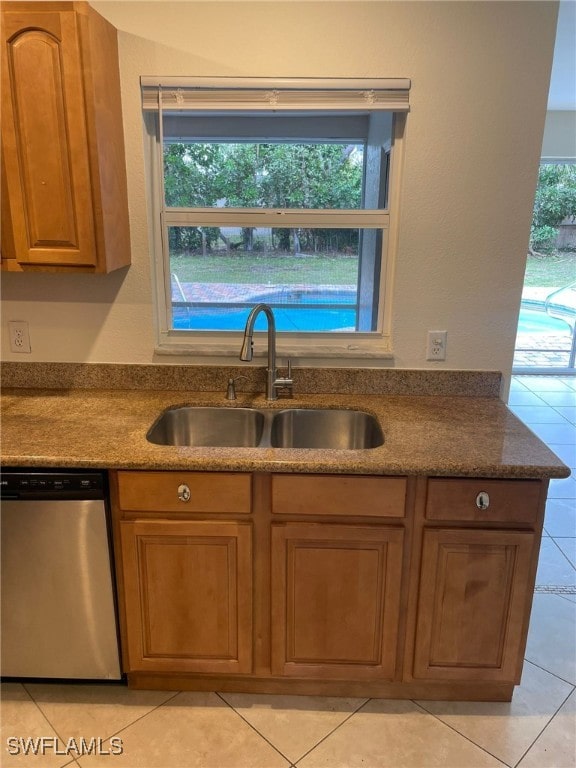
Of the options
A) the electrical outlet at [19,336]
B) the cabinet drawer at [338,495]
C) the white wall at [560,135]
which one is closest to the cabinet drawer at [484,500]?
the cabinet drawer at [338,495]

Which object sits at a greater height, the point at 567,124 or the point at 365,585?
the point at 567,124

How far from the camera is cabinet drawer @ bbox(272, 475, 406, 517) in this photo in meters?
1.56

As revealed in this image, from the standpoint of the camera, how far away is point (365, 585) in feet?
5.41

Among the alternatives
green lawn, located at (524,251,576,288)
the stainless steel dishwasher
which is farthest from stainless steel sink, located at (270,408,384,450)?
green lawn, located at (524,251,576,288)

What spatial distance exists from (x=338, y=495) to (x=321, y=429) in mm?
500

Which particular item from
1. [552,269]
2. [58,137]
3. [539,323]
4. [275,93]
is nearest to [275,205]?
[275,93]

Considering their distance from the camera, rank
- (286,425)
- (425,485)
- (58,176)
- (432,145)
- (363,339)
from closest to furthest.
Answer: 1. (425,485)
2. (58,176)
3. (432,145)
4. (286,425)
5. (363,339)

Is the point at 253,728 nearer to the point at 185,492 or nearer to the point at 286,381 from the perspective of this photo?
the point at 185,492

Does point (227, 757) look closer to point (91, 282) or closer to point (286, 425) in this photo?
point (286, 425)

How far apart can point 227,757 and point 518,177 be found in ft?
7.08

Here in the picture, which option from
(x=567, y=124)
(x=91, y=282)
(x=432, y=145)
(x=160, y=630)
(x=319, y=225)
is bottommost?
(x=160, y=630)

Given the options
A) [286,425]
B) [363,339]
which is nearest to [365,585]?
[286,425]

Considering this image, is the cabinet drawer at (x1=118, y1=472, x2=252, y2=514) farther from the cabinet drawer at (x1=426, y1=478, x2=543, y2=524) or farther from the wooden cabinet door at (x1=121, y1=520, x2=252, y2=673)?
the cabinet drawer at (x1=426, y1=478, x2=543, y2=524)

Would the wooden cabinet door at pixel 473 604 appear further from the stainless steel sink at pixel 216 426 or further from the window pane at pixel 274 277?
the window pane at pixel 274 277
